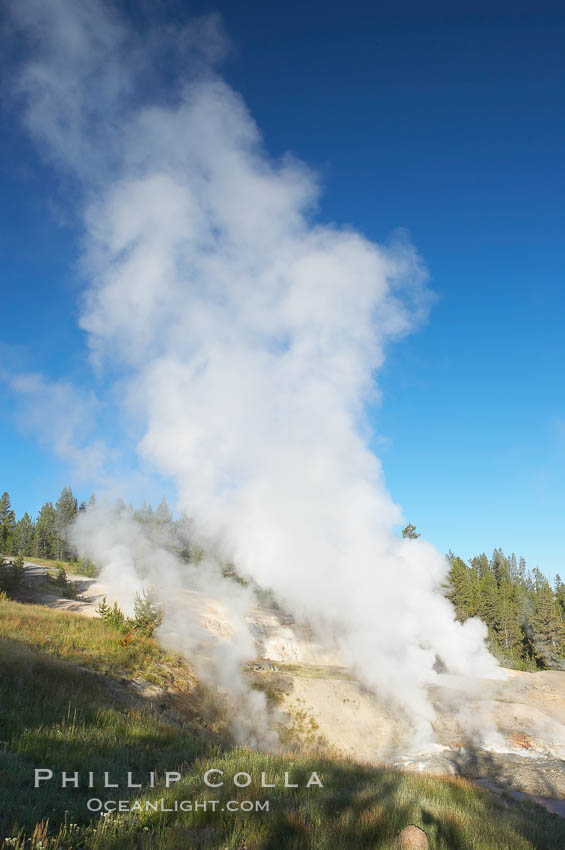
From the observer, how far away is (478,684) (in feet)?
94.3

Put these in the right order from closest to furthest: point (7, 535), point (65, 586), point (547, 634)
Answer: point (65, 586)
point (547, 634)
point (7, 535)

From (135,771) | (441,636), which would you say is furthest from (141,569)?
(135,771)

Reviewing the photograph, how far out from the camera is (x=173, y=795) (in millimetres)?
5398

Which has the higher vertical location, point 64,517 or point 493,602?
point 64,517

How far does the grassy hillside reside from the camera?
14.7 feet

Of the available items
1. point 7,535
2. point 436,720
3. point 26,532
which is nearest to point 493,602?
point 436,720

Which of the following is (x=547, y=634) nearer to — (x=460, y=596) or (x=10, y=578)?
(x=460, y=596)

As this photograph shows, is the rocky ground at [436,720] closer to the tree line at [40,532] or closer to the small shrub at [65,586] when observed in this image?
the small shrub at [65,586]

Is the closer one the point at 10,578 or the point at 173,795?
the point at 173,795

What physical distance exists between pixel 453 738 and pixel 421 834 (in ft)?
69.5

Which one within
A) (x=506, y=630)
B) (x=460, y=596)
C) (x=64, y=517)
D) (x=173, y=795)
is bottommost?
(x=506, y=630)

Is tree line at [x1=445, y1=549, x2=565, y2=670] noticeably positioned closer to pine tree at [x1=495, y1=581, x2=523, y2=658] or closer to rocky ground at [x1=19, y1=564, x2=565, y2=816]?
pine tree at [x1=495, y1=581, x2=523, y2=658]

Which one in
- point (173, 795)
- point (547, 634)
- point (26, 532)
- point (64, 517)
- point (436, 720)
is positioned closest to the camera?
point (173, 795)

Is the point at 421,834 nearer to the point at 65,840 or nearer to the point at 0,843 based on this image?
the point at 65,840
